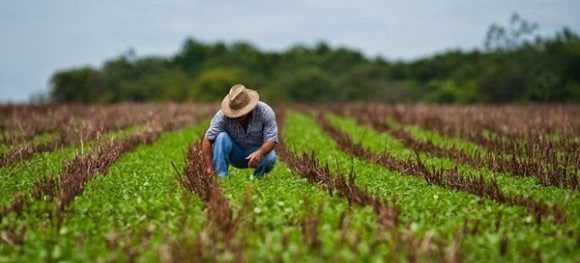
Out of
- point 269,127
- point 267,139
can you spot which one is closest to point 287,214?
point 267,139

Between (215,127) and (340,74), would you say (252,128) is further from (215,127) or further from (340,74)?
(340,74)

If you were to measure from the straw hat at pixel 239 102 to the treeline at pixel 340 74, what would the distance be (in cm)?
4757

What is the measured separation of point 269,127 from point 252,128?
0.32 metres

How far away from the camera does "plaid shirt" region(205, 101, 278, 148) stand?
8625mm

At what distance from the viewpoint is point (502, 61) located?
68.6m

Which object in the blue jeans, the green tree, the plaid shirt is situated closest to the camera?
the plaid shirt

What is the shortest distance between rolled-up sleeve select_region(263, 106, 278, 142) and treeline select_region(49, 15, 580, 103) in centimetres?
4726

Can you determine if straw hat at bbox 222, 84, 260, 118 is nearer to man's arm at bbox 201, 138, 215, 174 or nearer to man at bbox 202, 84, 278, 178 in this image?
man at bbox 202, 84, 278, 178

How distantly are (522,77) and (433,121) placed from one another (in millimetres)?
41978

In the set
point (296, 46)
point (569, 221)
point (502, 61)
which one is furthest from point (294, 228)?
point (296, 46)

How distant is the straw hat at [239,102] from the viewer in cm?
830

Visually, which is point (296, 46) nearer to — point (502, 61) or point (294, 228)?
point (502, 61)

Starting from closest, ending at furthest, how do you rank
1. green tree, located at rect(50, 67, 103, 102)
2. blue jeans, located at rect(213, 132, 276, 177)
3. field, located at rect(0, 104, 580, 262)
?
1. field, located at rect(0, 104, 580, 262)
2. blue jeans, located at rect(213, 132, 276, 177)
3. green tree, located at rect(50, 67, 103, 102)

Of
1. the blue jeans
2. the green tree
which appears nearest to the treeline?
the green tree
